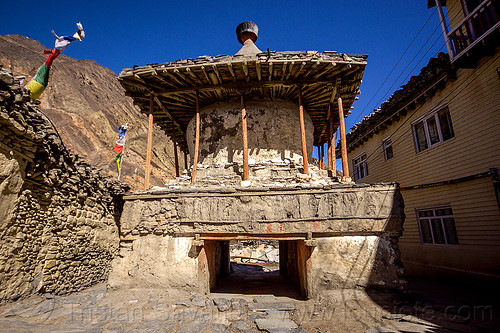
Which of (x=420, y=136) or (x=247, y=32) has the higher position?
(x=247, y=32)

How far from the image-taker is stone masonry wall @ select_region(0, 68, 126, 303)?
17.1ft

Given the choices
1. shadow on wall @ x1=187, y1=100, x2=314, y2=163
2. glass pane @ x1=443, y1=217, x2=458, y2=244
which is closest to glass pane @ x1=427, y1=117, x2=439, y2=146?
glass pane @ x1=443, y1=217, x2=458, y2=244

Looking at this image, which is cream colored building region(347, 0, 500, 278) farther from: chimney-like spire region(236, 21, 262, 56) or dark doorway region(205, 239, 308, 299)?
chimney-like spire region(236, 21, 262, 56)

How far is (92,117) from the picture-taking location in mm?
31719

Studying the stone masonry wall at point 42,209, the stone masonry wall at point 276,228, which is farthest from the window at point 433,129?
the stone masonry wall at point 42,209

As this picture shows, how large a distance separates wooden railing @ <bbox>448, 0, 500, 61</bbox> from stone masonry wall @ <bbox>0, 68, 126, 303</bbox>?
12.1 meters

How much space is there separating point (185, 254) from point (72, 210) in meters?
3.43

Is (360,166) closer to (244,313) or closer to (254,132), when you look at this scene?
(254,132)

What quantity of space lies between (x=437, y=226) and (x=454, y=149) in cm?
312

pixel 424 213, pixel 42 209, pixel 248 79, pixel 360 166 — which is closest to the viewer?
pixel 42 209

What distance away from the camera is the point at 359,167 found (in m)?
16.5

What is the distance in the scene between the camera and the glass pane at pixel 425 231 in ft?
34.8

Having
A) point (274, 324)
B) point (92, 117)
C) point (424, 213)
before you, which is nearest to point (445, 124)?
point (424, 213)

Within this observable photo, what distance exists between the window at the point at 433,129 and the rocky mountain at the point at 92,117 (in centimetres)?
2354
